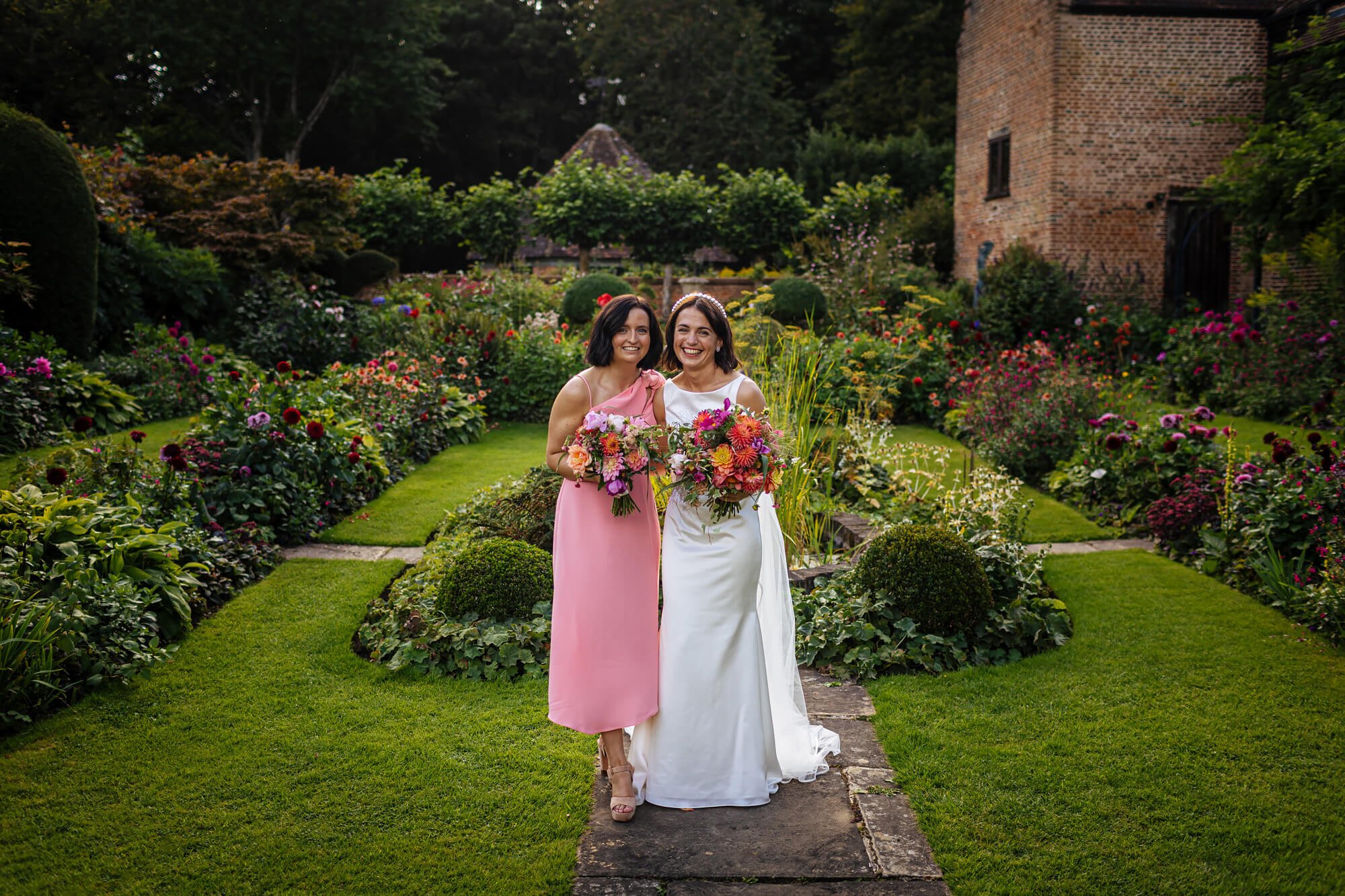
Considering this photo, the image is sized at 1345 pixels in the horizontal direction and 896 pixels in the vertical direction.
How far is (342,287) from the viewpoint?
17766 millimetres

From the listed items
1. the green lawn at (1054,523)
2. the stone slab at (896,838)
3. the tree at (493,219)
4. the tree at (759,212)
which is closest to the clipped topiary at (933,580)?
the stone slab at (896,838)

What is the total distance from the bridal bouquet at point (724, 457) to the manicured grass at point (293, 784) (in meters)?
1.20

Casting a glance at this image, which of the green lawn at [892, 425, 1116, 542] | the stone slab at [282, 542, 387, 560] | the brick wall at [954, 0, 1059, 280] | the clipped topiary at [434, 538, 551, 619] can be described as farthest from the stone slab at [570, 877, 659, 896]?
the brick wall at [954, 0, 1059, 280]

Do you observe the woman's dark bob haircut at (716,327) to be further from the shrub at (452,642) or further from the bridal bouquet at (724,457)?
the shrub at (452,642)

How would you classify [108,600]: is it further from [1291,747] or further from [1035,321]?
[1035,321]

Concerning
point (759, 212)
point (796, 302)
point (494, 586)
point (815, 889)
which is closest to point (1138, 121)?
point (796, 302)

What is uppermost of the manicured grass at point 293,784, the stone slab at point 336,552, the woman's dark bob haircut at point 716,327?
the woman's dark bob haircut at point 716,327

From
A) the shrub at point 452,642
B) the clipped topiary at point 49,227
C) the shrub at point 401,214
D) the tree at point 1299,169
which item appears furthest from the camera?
the shrub at point 401,214

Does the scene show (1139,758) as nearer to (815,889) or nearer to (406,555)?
(815,889)

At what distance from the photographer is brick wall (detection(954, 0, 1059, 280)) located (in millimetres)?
15961

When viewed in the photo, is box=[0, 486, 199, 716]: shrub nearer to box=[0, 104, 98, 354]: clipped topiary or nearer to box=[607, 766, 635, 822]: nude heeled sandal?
box=[607, 766, 635, 822]: nude heeled sandal

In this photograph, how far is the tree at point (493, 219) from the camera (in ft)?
68.1

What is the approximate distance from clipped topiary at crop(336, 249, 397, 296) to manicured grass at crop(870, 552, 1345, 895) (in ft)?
49.8

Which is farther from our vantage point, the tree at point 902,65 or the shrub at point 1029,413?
the tree at point 902,65
